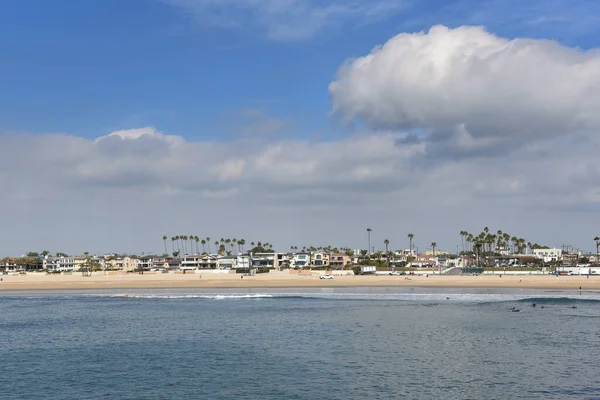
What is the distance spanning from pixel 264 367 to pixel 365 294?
59.1m

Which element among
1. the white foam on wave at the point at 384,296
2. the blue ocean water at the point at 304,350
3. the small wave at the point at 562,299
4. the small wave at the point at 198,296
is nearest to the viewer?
the blue ocean water at the point at 304,350

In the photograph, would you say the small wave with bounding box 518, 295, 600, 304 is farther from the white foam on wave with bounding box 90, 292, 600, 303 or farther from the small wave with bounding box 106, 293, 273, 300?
the small wave with bounding box 106, 293, 273, 300

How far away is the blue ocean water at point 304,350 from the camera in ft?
109

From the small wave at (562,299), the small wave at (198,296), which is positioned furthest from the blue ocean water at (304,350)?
the small wave at (198,296)

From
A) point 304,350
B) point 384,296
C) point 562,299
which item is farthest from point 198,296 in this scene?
point 562,299

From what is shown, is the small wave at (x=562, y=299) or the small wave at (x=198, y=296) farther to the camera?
the small wave at (x=198, y=296)

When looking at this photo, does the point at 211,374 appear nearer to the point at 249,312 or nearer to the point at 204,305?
the point at 249,312

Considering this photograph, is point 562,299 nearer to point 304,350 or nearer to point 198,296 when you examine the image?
point 304,350

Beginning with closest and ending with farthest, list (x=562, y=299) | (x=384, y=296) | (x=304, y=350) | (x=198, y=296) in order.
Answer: (x=304, y=350)
(x=562, y=299)
(x=384, y=296)
(x=198, y=296)

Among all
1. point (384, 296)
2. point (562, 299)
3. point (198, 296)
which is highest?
point (198, 296)

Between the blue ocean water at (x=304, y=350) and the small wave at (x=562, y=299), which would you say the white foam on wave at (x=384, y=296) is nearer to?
the small wave at (x=562, y=299)

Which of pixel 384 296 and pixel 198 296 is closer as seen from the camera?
pixel 384 296

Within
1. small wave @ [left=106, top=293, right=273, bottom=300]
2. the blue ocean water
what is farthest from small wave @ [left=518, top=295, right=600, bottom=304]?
small wave @ [left=106, top=293, right=273, bottom=300]

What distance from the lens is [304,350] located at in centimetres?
4525
